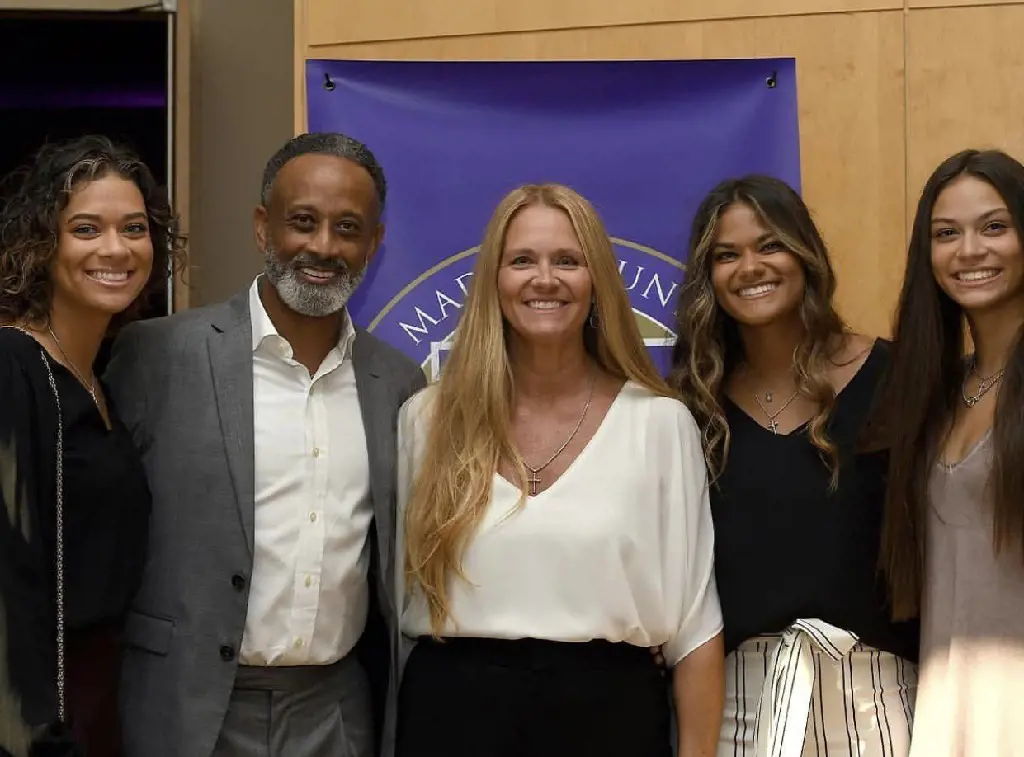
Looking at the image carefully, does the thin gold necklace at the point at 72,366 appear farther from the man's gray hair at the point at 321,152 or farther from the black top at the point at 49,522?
the man's gray hair at the point at 321,152

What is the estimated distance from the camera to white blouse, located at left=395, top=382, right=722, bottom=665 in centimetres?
207

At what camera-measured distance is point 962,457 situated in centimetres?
206

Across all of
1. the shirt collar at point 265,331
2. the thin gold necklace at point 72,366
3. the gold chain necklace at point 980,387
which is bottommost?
the gold chain necklace at point 980,387

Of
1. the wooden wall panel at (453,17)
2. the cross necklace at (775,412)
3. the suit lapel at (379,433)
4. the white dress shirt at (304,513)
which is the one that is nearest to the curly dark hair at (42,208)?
the white dress shirt at (304,513)

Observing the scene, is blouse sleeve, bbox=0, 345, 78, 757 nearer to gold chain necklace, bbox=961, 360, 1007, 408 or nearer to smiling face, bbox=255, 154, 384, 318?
smiling face, bbox=255, 154, 384, 318

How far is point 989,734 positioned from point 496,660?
0.81m

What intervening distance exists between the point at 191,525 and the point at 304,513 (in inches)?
7.7

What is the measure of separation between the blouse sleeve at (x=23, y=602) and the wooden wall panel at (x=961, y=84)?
212 centimetres

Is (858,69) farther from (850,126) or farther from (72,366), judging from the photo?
(72,366)

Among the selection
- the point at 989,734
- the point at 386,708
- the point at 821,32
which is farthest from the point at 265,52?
the point at 989,734

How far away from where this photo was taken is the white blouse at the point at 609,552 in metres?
2.07

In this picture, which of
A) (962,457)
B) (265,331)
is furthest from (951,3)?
(265,331)

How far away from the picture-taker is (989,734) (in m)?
1.95

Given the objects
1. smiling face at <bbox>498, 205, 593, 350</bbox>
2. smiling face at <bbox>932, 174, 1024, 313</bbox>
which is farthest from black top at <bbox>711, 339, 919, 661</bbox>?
smiling face at <bbox>498, 205, 593, 350</bbox>
